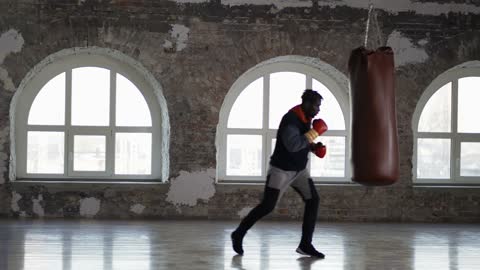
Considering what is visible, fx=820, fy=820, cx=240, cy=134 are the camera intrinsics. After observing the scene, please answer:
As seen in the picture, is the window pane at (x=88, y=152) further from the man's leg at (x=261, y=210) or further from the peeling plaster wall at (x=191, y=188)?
the man's leg at (x=261, y=210)

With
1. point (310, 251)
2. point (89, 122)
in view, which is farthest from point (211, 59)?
point (310, 251)

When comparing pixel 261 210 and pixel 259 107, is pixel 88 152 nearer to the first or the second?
pixel 259 107

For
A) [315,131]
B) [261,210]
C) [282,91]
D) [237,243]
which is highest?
[282,91]

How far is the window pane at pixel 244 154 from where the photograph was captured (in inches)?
453

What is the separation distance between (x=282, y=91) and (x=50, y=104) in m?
3.20

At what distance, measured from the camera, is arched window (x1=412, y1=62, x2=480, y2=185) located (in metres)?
11.7

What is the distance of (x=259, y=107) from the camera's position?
37.7 feet

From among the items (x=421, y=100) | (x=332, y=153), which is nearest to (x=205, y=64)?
(x=332, y=153)

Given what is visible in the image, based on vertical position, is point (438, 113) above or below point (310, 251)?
above

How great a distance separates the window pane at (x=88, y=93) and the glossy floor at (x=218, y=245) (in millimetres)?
1660

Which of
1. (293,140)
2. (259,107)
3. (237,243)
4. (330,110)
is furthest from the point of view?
(330,110)

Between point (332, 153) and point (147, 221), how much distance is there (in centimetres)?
293

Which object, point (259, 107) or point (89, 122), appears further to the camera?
point (259, 107)

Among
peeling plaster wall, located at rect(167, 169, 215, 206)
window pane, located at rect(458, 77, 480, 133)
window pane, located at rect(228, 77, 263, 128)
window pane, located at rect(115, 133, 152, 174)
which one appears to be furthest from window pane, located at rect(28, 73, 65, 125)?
window pane, located at rect(458, 77, 480, 133)
